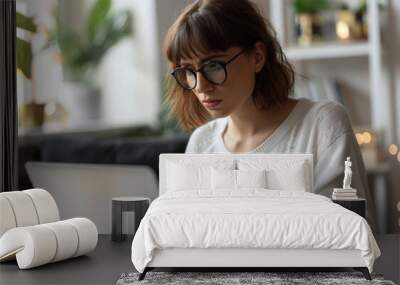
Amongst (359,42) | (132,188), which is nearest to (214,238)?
(132,188)

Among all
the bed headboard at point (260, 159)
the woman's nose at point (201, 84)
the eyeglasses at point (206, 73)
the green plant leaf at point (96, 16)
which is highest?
the green plant leaf at point (96, 16)

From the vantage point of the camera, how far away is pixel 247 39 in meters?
2.90

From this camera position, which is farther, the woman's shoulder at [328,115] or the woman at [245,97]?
the woman's shoulder at [328,115]

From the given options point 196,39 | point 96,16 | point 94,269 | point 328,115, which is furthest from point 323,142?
point 96,16

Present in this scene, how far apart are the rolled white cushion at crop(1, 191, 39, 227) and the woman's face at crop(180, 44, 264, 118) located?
2.21ft

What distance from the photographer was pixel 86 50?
24.6ft

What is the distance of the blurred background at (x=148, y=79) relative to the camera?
16.5 feet

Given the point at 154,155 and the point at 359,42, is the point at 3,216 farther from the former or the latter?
the point at 359,42

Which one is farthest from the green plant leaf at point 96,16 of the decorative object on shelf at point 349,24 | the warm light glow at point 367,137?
the warm light glow at point 367,137

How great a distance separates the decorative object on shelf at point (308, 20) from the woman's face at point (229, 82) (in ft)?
9.91

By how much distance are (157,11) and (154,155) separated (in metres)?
3.70

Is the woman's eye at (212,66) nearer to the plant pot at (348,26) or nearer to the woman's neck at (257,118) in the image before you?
the woman's neck at (257,118)

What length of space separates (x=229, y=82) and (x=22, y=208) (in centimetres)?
83

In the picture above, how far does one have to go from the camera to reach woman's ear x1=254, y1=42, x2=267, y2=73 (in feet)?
9.66
